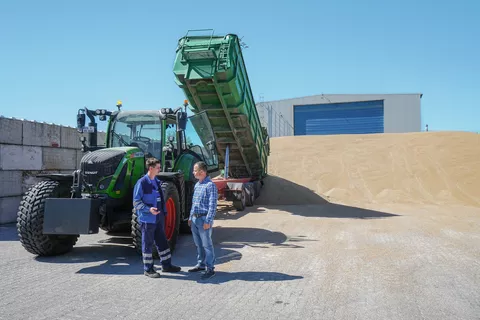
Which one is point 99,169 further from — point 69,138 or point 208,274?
point 69,138

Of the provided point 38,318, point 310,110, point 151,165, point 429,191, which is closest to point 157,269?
point 151,165

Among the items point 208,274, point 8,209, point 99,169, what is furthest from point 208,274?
point 8,209

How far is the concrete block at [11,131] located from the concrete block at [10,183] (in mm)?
761

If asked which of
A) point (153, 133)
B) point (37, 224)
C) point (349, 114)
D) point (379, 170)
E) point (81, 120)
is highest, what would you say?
point (349, 114)

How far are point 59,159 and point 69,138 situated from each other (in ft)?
2.47

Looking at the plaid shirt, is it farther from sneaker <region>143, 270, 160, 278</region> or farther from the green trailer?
the green trailer

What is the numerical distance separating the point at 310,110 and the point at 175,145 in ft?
104

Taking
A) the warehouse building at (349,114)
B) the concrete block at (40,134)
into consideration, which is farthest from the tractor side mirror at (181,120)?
the warehouse building at (349,114)

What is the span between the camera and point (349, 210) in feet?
40.1

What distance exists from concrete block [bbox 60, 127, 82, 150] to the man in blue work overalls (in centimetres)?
690

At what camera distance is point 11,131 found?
962cm

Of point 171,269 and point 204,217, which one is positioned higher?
point 204,217

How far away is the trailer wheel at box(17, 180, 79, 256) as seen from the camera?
597cm

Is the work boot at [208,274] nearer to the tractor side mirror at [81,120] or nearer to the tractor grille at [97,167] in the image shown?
the tractor grille at [97,167]
